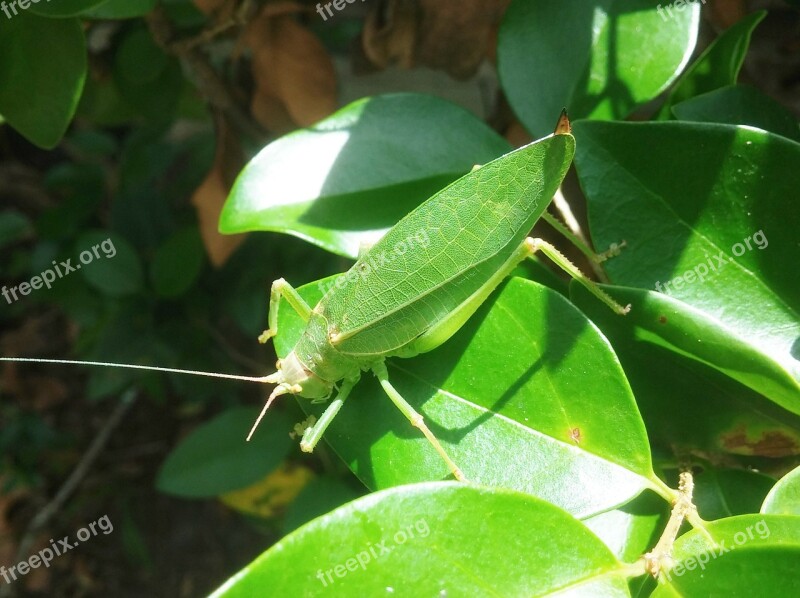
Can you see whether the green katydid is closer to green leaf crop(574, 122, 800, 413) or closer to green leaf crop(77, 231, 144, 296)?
green leaf crop(574, 122, 800, 413)

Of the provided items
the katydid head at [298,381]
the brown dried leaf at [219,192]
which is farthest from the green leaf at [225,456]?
the katydid head at [298,381]

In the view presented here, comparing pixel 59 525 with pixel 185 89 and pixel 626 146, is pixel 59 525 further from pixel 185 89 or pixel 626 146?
pixel 626 146

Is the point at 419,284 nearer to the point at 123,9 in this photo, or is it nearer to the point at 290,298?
the point at 290,298

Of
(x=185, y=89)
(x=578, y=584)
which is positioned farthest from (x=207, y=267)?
(x=578, y=584)

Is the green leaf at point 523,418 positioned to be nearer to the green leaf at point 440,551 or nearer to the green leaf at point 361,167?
the green leaf at point 440,551

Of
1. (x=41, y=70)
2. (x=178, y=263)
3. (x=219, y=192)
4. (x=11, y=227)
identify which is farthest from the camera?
(x=11, y=227)

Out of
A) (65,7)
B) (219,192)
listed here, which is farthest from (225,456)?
(65,7)
